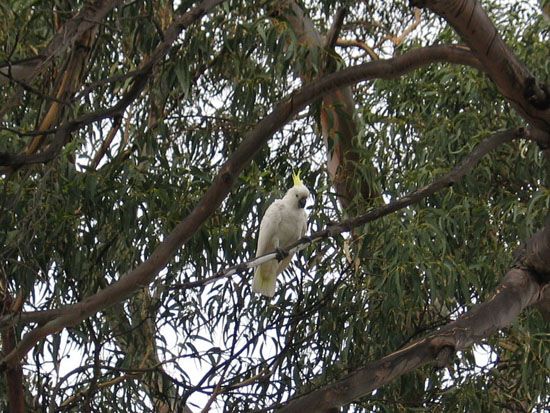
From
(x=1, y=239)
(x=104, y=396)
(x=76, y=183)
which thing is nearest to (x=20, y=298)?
(x=1, y=239)

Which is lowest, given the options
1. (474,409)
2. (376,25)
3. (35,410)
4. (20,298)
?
(474,409)

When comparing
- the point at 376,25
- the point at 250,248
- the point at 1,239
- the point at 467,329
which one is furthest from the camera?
the point at 376,25

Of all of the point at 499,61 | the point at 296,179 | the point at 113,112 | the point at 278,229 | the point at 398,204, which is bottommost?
the point at 398,204

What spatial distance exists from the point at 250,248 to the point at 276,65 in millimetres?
819

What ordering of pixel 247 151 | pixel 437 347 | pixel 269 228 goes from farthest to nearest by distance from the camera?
pixel 269 228
pixel 247 151
pixel 437 347

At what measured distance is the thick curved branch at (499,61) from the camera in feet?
8.20

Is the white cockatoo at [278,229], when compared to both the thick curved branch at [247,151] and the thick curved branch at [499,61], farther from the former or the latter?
the thick curved branch at [499,61]

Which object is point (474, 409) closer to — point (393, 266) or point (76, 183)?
point (393, 266)

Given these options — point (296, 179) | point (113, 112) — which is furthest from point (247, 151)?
point (296, 179)

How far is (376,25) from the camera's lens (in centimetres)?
563

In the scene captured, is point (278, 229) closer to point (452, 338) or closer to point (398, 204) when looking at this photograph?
point (398, 204)

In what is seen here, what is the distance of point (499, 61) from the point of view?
2.67 metres

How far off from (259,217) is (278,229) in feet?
0.76

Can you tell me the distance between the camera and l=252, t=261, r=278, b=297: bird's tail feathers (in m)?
4.03
